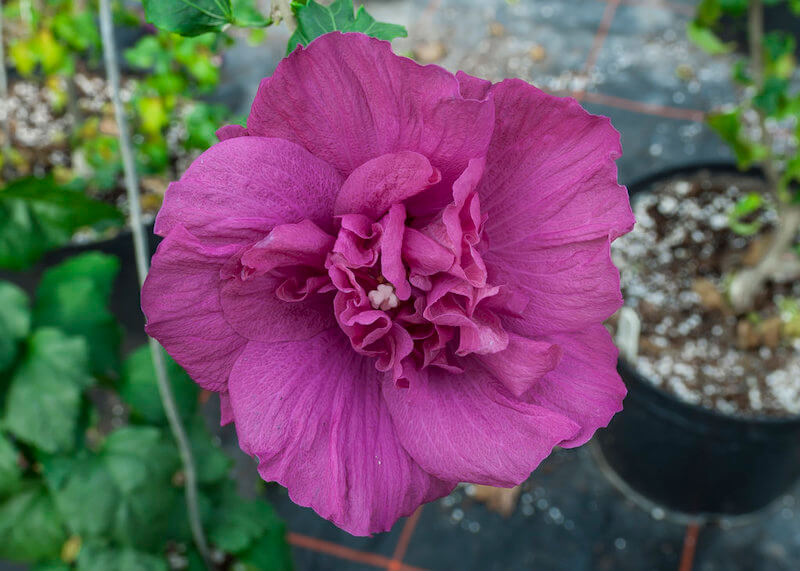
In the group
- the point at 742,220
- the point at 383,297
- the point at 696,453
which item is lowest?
the point at 696,453

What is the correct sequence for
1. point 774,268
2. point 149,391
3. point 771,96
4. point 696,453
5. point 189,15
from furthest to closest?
point 774,268 < point 696,453 < point 771,96 < point 149,391 < point 189,15

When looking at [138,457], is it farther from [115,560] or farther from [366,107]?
[366,107]

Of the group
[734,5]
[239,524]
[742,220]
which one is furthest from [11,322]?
[742,220]

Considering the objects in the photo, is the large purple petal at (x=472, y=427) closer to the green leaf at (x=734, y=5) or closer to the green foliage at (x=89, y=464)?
the green foliage at (x=89, y=464)

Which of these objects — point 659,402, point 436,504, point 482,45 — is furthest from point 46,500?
point 482,45

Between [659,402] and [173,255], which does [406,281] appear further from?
[659,402]

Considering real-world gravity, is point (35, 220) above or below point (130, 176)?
below

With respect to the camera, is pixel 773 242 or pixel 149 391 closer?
pixel 149 391
